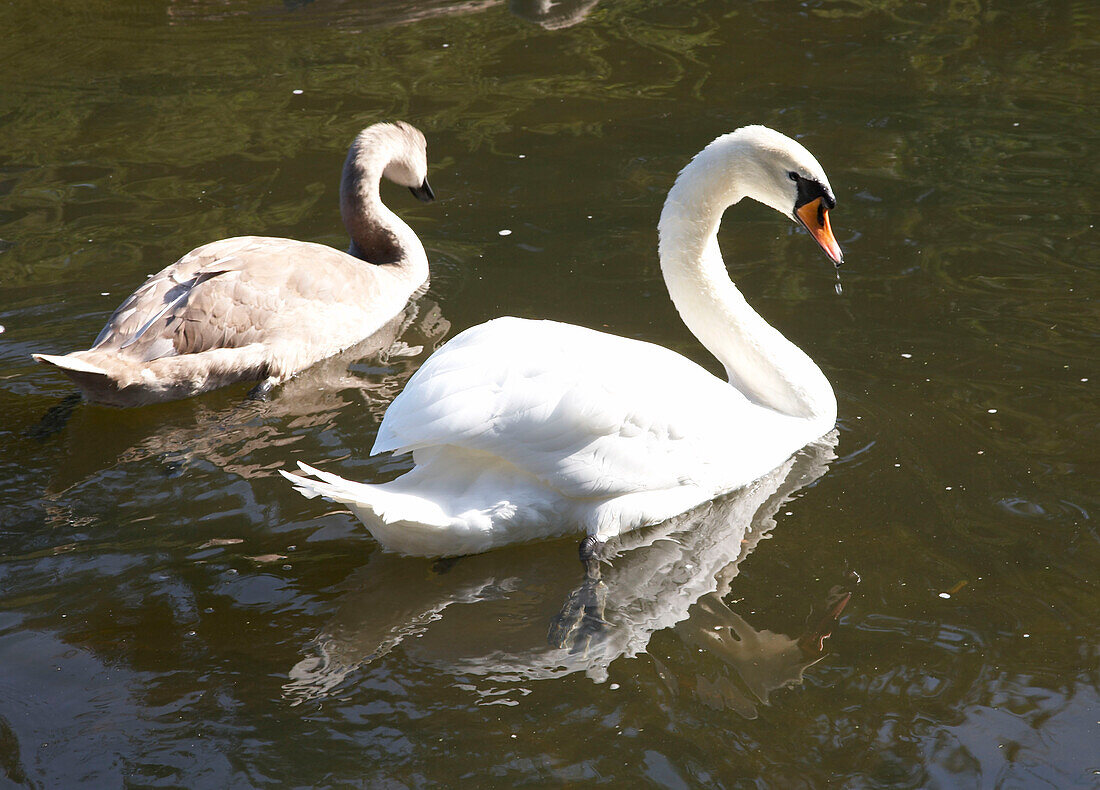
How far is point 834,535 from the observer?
460 cm

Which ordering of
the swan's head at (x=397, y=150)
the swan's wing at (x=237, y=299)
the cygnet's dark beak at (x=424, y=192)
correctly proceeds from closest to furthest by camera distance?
the swan's wing at (x=237, y=299) < the swan's head at (x=397, y=150) < the cygnet's dark beak at (x=424, y=192)

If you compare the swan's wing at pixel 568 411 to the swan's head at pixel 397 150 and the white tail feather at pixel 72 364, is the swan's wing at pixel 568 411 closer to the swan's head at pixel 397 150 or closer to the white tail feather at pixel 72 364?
the white tail feather at pixel 72 364

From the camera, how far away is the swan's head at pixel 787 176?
500 cm

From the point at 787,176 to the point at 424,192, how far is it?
3.36 meters

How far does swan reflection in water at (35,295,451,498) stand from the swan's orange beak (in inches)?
87.2

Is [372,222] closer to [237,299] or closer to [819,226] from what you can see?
[237,299]

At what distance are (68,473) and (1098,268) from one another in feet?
17.7

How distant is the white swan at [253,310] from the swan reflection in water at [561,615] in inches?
69.5

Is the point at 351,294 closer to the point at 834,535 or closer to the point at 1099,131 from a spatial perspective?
the point at 834,535

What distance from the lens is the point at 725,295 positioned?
528 centimetres

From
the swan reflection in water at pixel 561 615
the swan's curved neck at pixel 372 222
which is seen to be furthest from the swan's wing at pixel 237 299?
the swan reflection in water at pixel 561 615

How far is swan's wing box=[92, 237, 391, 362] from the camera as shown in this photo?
574 centimetres

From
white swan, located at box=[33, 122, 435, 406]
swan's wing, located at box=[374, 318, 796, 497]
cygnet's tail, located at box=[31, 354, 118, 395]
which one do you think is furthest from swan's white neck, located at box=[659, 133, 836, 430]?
cygnet's tail, located at box=[31, 354, 118, 395]

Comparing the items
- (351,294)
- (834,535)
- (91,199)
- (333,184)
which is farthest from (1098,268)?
(91,199)
